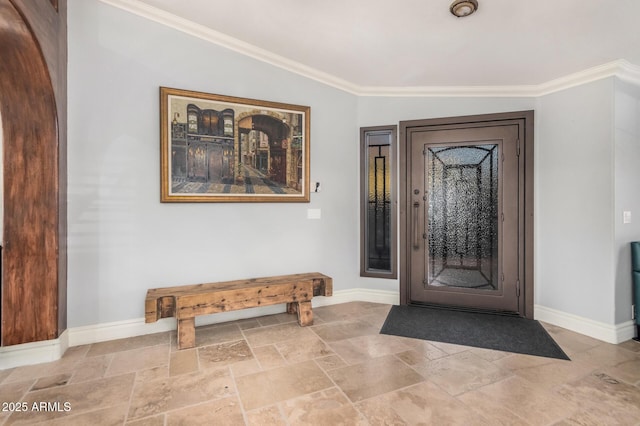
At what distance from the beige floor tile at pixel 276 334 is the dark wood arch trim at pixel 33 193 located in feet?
4.79

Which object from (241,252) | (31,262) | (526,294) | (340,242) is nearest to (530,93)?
(526,294)

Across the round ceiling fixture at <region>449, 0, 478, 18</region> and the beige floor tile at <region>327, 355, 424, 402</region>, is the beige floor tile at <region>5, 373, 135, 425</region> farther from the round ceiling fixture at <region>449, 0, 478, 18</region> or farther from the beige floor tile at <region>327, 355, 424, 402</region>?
the round ceiling fixture at <region>449, 0, 478, 18</region>

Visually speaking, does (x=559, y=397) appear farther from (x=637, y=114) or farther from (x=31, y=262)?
(x=31, y=262)

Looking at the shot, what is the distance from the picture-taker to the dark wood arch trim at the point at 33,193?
2199mm

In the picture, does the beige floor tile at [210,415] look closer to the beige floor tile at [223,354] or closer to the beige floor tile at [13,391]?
the beige floor tile at [223,354]

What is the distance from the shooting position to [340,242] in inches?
149

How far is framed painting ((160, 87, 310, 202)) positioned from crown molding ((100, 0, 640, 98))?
0.47 meters

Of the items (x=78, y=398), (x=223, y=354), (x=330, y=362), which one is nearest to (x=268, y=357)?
(x=223, y=354)

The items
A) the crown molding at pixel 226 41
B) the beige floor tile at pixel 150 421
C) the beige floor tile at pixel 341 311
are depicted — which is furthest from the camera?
the beige floor tile at pixel 341 311

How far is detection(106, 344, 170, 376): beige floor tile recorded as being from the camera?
88.0 inches

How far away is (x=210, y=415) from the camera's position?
174 cm

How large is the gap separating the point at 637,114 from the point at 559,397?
275 cm

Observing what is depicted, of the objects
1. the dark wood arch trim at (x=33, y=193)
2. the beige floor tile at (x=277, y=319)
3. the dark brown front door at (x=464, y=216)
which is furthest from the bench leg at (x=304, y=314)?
the dark wood arch trim at (x=33, y=193)

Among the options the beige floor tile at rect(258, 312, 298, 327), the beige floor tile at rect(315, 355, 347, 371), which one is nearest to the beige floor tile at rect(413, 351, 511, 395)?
the beige floor tile at rect(315, 355, 347, 371)
